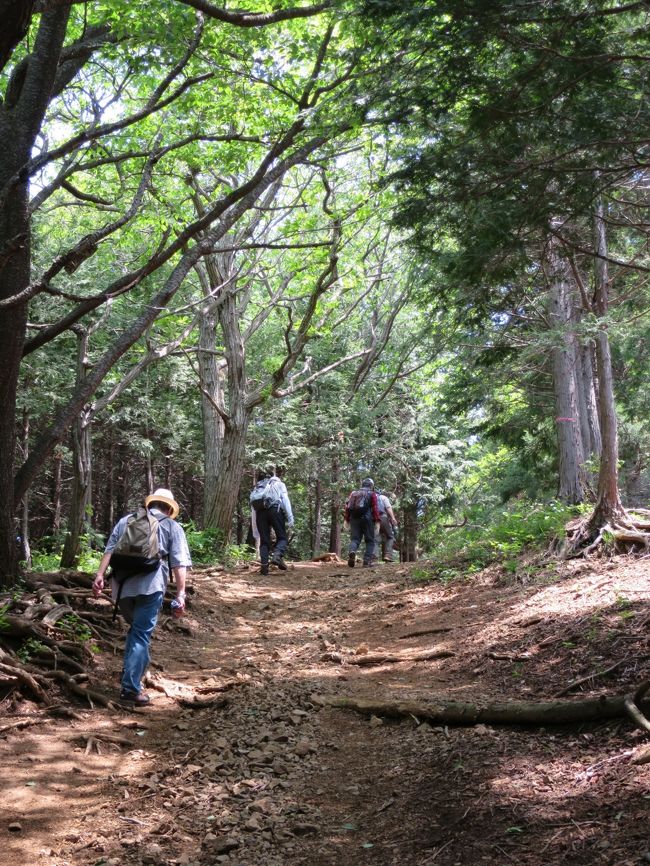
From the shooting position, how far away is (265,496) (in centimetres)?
1312

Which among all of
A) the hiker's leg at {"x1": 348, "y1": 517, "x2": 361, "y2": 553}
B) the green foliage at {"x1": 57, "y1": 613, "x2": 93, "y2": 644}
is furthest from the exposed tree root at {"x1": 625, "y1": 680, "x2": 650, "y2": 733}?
the hiker's leg at {"x1": 348, "y1": 517, "x2": 361, "y2": 553}

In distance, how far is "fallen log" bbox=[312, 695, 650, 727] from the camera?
4.24 m

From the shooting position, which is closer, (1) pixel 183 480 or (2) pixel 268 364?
(2) pixel 268 364

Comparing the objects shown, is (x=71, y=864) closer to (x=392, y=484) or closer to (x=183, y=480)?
(x=392, y=484)

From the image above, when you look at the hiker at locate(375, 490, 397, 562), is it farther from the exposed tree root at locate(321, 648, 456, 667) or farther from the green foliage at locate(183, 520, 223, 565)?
the exposed tree root at locate(321, 648, 456, 667)

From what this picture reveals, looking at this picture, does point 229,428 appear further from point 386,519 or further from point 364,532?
point 386,519

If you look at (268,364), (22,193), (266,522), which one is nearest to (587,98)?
(22,193)

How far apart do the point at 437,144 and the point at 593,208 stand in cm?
137

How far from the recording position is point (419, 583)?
10.9m

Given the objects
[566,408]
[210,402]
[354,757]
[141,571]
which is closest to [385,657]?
[354,757]

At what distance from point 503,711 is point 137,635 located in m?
3.14

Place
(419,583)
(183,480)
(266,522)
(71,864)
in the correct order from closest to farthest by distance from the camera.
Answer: (71,864)
(419,583)
(266,522)
(183,480)

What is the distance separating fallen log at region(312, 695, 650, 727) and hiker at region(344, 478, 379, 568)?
8.94 metres

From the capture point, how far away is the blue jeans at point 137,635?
19.4 feet
